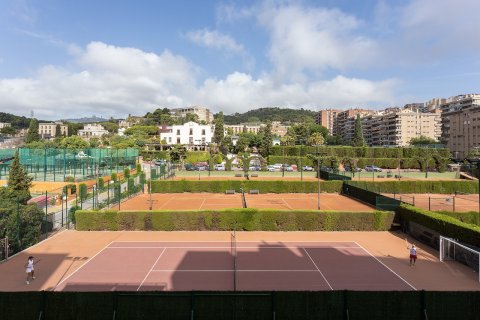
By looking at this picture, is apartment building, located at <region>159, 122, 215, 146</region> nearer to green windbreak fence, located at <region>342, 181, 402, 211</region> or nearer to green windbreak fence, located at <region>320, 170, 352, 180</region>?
green windbreak fence, located at <region>320, 170, 352, 180</region>

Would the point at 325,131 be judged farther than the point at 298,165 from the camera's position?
Yes

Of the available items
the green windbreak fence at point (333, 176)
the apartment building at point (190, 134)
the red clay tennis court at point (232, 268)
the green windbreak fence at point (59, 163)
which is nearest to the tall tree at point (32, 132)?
the apartment building at point (190, 134)

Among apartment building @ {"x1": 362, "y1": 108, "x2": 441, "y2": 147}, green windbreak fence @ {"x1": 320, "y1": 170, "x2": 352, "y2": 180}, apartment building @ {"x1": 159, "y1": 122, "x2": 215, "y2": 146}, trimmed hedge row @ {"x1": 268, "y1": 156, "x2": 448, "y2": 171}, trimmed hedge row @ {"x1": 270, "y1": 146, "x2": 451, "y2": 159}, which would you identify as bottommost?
green windbreak fence @ {"x1": 320, "y1": 170, "x2": 352, "y2": 180}

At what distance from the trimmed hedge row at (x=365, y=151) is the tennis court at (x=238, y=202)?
1590 inches

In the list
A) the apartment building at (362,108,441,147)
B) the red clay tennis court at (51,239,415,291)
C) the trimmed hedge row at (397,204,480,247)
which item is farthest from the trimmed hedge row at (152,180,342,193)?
the apartment building at (362,108,441,147)

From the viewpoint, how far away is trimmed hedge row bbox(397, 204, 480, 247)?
65.2 feet

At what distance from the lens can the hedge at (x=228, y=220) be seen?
26781 millimetres

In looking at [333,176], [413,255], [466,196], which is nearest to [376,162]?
[333,176]

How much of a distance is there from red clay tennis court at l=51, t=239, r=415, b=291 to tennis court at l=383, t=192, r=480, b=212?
736 inches

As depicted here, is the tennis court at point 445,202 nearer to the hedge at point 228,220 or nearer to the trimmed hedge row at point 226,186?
the trimmed hedge row at point 226,186
